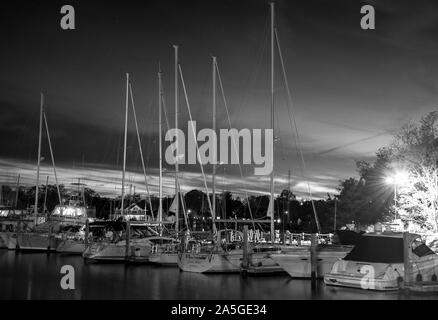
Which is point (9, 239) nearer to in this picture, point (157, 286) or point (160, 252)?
point (160, 252)

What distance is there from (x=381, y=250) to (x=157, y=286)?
12.9 m

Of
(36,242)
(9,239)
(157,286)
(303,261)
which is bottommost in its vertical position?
(157,286)

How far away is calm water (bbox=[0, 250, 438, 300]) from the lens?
2438cm

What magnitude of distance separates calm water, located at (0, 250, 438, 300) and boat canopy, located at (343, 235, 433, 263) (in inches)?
66.2

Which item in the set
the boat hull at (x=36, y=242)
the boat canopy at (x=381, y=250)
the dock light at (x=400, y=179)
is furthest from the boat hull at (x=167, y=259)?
the boat hull at (x=36, y=242)

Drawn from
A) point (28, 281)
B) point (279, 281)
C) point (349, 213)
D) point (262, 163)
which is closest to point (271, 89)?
point (262, 163)

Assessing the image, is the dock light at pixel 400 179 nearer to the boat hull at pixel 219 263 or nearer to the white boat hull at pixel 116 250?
the boat hull at pixel 219 263

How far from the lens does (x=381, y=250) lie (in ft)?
77.8

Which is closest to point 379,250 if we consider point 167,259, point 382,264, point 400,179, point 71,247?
→ point 382,264

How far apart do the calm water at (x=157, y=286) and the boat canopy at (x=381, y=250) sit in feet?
5.52

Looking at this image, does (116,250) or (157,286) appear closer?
(157,286)

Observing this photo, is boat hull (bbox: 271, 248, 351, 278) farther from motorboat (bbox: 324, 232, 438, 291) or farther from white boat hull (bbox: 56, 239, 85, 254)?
white boat hull (bbox: 56, 239, 85, 254)
